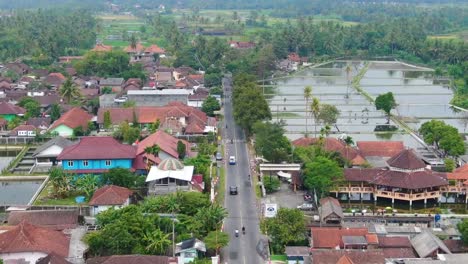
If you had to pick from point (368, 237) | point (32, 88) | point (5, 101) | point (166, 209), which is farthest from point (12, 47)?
point (368, 237)

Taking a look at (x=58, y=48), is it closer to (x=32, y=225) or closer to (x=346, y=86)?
(x=346, y=86)

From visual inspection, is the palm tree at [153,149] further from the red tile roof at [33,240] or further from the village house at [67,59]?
the village house at [67,59]

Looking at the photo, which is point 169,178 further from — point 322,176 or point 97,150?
point 322,176

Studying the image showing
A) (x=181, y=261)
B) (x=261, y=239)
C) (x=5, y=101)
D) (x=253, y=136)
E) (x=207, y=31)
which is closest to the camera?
(x=181, y=261)

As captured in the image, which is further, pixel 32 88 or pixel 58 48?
pixel 58 48

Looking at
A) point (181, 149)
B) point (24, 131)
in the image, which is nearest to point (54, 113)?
point (24, 131)

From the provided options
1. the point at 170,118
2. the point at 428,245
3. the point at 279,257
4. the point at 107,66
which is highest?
the point at 107,66
